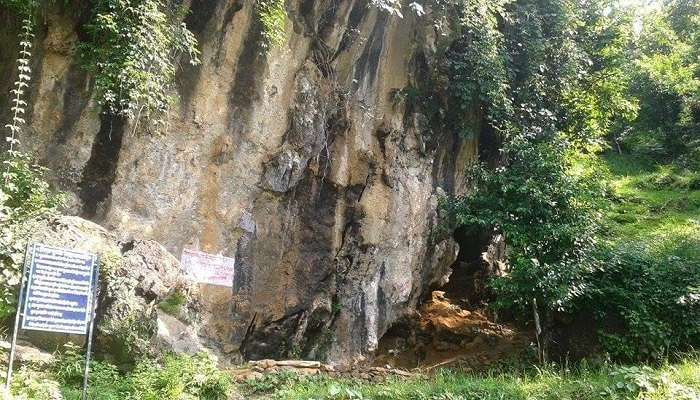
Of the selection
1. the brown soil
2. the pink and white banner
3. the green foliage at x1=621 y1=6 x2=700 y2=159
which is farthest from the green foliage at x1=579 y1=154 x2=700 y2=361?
the green foliage at x1=621 y1=6 x2=700 y2=159

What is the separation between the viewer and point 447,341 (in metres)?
12.3

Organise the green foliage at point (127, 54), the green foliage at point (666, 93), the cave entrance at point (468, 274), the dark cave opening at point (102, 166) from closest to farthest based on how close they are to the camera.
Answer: the green foliage at point (127, 54), the dark cave opening at point (102, 166), the cave entrance at point (468, 274), the green foliage at point (666, 93)

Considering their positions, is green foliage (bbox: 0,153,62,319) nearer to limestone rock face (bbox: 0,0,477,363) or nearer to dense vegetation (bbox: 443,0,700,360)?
limestone rock face (bbox: 0,0,477,363)

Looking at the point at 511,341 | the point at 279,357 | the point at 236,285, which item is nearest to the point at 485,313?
the point at 511,341

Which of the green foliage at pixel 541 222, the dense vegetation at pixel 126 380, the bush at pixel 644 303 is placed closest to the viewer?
the dense vegetation at pixel 126 380

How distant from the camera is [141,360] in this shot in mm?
6043

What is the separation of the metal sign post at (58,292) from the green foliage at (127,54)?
240 cm

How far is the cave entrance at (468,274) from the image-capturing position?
47.2 feet

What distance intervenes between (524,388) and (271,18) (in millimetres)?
6282

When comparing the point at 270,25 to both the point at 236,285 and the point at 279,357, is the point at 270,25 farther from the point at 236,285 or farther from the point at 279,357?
the point at 279,357

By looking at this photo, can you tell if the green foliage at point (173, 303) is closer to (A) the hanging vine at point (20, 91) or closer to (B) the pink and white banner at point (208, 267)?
(B) the pink and white banner at point (208, 267)

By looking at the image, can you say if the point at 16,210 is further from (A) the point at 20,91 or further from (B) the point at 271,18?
(B) the point at 271,18

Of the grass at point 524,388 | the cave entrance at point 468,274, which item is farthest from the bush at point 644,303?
the cave entrance at point 468,274

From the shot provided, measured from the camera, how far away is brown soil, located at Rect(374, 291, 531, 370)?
36.9ft
